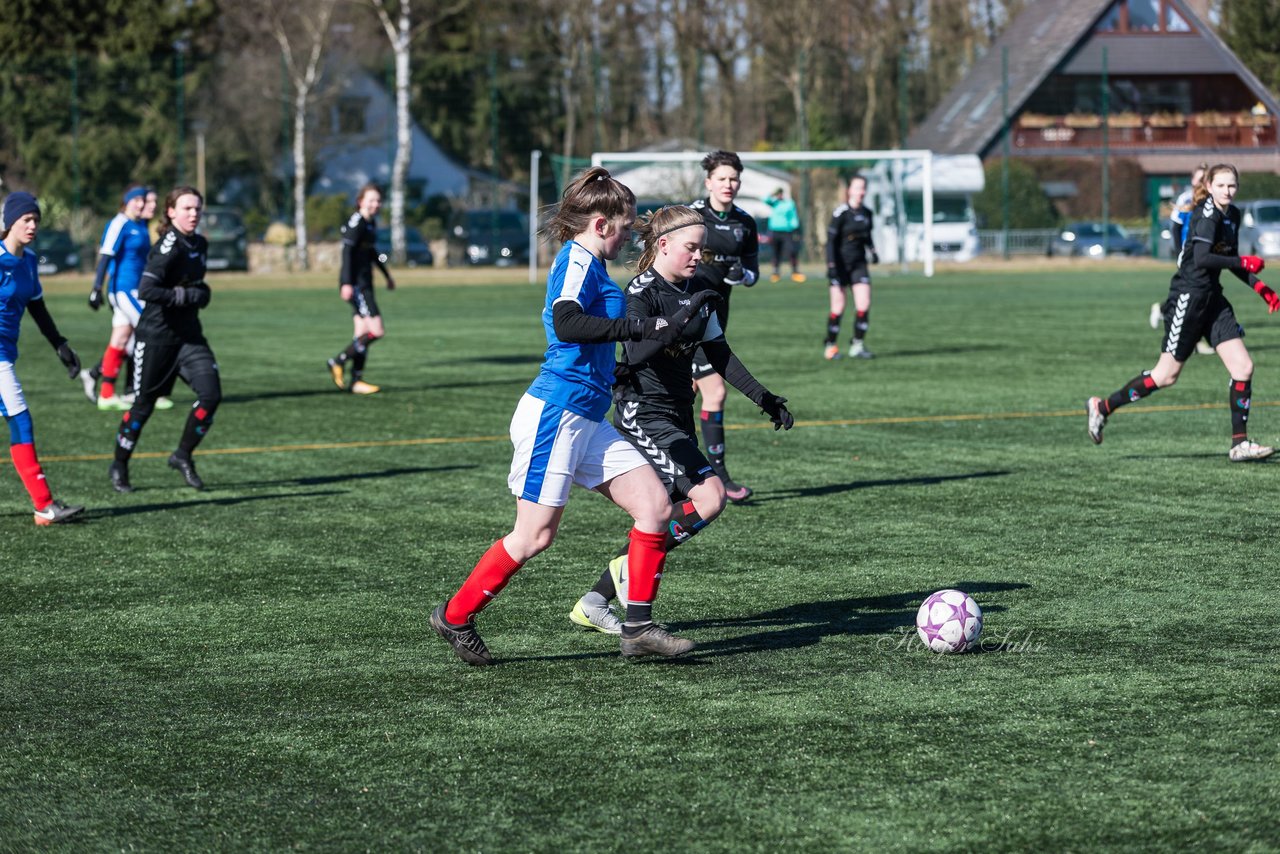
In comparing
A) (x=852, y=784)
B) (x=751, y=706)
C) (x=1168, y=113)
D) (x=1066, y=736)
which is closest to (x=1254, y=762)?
(x=1066, y=736)

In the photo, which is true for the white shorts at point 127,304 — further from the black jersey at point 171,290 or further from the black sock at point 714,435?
the black sock at point 714,435

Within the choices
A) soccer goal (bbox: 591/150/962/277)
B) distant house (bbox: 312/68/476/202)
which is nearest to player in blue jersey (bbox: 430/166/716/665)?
soccer goal (bbox: 591/150/962/277)

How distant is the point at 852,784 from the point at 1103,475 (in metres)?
6.35

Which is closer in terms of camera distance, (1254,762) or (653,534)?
(1254,762)

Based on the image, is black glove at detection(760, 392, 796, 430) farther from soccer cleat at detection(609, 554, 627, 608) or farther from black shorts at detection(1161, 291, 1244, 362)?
black shorts at detection(1161, 291, 1244, 362)

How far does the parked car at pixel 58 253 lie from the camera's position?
42.9 meters

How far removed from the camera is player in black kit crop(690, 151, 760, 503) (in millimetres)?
9969

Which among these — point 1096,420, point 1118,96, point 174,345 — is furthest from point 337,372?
point 1118,96

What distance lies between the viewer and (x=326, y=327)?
25859 mm

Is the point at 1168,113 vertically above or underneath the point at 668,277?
above

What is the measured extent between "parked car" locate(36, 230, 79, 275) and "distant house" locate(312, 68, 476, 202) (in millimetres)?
17625

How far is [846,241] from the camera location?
64.8 feet

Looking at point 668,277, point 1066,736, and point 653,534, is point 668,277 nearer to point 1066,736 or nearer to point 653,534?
point 653,534

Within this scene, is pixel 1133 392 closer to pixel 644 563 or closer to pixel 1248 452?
pixel 1248 452
